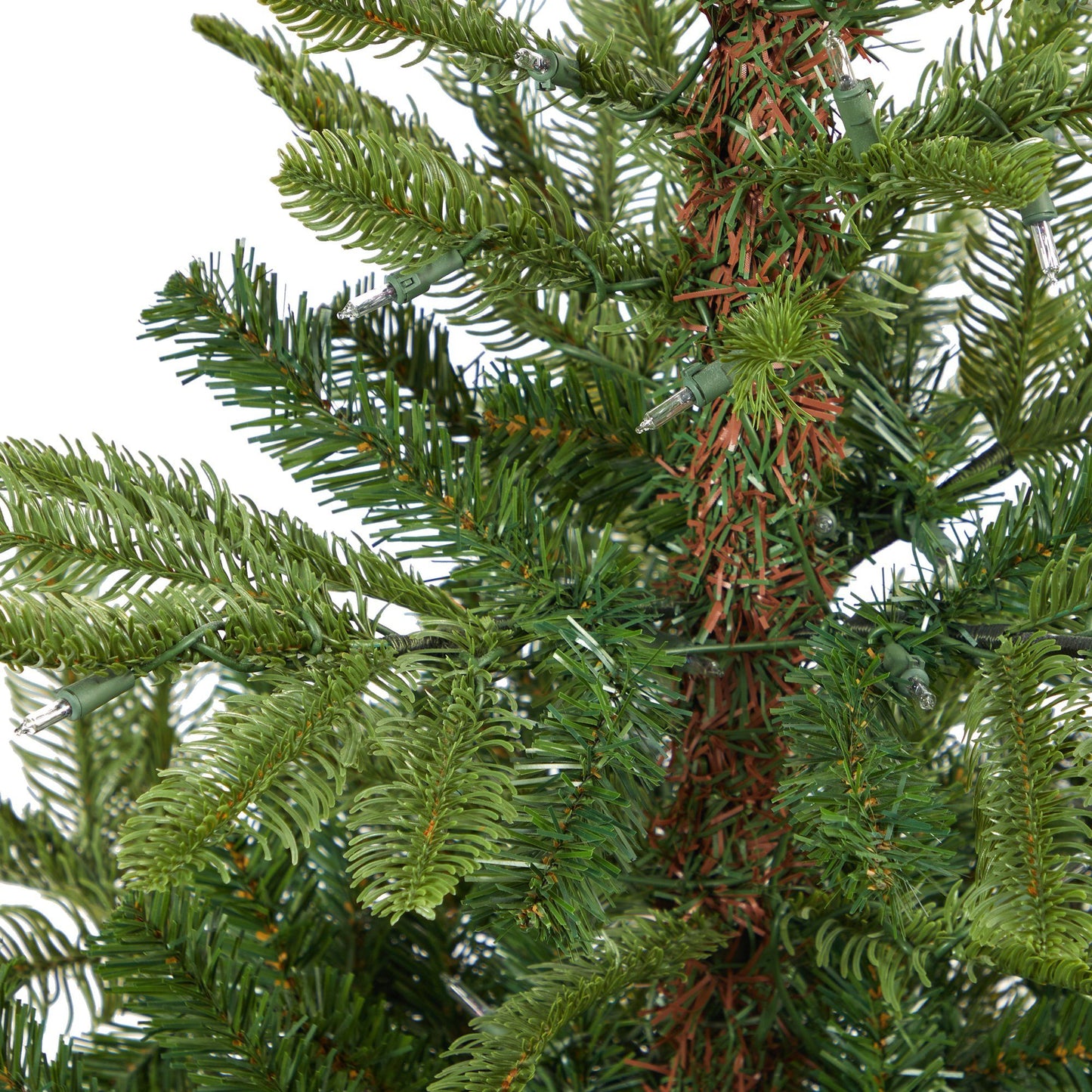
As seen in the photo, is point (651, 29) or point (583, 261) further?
point (651, 29)

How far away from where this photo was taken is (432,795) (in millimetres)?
259

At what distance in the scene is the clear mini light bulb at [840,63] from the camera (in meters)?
0.28

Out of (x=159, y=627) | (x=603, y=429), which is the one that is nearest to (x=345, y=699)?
(x=159, y=627)

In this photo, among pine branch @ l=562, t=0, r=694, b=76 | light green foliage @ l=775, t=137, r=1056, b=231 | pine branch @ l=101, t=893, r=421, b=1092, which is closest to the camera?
light green foliage @ l=775, t=137, r=1056, b=231

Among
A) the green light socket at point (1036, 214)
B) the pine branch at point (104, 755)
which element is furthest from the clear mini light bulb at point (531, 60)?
the pine branch at point (104, 755)

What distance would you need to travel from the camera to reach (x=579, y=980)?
13.2 inches

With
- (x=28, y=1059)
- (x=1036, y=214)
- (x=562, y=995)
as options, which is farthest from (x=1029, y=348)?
(x=28, y=1059)

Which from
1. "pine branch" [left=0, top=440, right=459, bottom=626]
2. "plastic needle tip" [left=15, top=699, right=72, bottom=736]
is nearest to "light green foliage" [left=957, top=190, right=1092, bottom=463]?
"pine branch" [left=0, top=440, right=459, bottom=626]

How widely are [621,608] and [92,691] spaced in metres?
0.14

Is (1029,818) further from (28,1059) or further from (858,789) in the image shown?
(28,1059)

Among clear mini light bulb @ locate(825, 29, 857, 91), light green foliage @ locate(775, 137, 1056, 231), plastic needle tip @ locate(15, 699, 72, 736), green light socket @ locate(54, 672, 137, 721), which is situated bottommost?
plastic needle tip @ locate(15, 699, 72, 736)

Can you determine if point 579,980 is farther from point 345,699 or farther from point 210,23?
point 210,23

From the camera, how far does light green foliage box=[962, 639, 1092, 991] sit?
0.24 metres

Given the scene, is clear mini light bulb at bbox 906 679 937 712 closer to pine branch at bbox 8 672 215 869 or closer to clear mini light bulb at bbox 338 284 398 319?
clear mini light bulb at bbox 338 284 398 319
